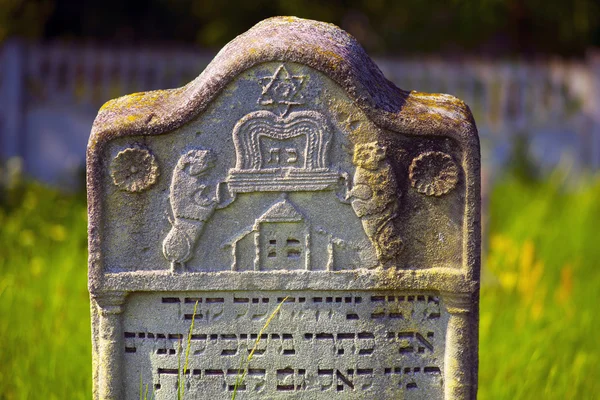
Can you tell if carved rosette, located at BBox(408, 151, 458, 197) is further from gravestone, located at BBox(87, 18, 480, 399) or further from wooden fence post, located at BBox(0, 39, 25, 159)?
wooden fence post, located at BBox(0, 39, 25, 159)

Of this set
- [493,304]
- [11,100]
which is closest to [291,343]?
[493,304]

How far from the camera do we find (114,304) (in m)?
2.26

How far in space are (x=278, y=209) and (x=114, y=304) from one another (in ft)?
1.84

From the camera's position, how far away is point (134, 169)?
2201 mm

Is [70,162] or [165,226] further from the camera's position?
[70,162]

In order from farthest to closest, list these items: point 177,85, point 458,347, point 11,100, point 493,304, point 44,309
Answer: point 177,85 → point 11,100 → point 493,304 → point 44,309 → point 458,347

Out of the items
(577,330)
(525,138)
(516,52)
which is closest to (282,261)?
(577,330)

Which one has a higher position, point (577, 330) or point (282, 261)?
point (282, 261)

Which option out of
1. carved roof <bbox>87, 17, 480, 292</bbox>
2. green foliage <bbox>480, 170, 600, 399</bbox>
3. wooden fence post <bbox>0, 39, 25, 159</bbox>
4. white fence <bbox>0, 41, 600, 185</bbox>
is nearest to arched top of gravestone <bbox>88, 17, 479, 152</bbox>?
carved roof <bbox>87, 17, 480, 292</bbox>

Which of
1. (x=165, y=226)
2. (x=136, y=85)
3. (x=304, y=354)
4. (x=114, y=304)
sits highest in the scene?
(x=136, y=85)

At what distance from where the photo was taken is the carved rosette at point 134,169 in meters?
2.20

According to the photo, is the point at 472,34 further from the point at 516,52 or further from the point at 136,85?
the point at 136,85

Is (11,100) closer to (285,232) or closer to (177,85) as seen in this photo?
(177,85)

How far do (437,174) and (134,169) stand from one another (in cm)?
88
